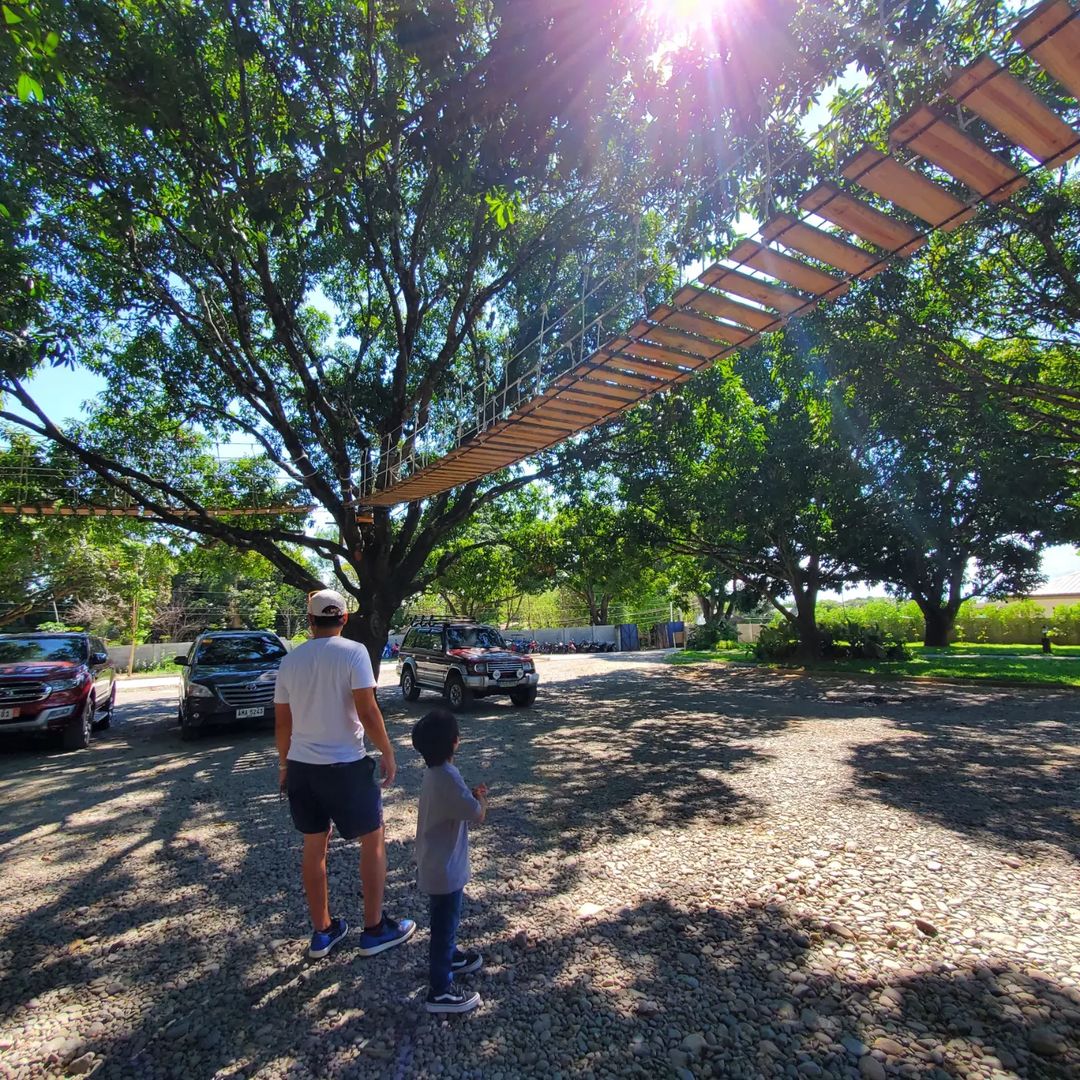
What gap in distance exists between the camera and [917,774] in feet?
20.4

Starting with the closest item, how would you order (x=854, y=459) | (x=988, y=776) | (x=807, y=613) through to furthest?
(x=988, y=776), (x=854, y=459), (x=807, y=613)

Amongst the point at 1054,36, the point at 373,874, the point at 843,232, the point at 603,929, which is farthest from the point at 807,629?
the point at 373,874

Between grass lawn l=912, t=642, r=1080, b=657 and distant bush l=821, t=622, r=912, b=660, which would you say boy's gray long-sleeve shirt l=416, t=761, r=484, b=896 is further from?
grass lawn l=912, t=642, r=1080, b=657

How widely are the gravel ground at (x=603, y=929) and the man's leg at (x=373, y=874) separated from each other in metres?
0.20

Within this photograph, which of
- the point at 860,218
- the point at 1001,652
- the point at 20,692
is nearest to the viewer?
the point at 860,218

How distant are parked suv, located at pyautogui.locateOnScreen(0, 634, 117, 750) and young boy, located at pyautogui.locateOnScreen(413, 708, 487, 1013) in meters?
8.47

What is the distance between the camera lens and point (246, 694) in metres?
9.29

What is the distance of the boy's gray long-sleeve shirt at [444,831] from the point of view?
2.56m

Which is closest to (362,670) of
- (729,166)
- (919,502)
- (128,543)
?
(729,166)

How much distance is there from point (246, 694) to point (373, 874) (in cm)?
730

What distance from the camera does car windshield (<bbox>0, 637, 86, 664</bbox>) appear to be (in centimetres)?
905

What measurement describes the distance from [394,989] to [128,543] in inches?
948

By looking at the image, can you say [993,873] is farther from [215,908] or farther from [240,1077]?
[215,908]

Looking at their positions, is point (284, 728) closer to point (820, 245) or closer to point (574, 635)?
point (820, 245)
